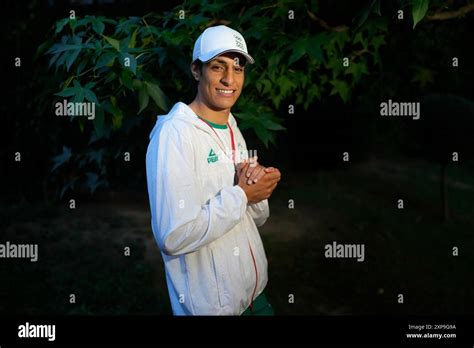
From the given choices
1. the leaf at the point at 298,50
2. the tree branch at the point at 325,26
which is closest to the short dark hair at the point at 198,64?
the leaf at the point at 298,50

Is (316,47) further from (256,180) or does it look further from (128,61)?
(256,180)

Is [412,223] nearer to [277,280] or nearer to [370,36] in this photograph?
[277,280]

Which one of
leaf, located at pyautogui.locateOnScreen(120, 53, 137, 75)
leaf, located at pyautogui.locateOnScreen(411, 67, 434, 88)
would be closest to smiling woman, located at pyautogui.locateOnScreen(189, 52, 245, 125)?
leaf, located at pyautogui.locateOnScreen(120, 53, 137, 75)

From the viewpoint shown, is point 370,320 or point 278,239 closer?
point 370,320

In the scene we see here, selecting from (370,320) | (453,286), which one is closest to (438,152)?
(453,286)

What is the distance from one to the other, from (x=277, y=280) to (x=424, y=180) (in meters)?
5.94

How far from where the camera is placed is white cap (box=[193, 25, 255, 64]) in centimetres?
273

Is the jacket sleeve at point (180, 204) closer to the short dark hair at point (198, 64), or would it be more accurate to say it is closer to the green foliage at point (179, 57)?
the short dark hair at point (198, 64)

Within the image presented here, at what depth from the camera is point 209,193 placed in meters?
2.71

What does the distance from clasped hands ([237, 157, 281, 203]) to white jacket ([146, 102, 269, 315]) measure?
44 millimetres

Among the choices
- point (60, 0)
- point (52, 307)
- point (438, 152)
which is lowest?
point (52, 307)

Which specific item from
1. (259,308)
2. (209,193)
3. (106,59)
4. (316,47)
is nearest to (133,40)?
(106,59)

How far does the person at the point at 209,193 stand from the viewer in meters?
2.53

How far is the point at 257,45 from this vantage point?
405 centimetres
